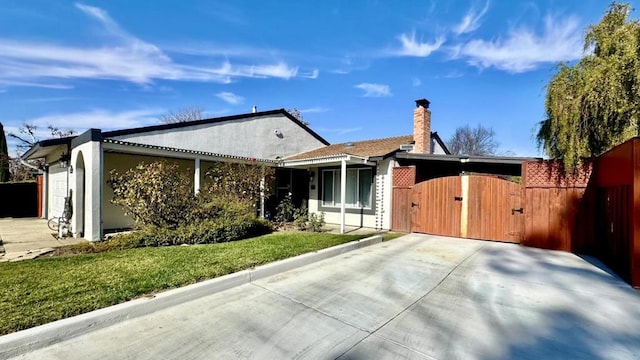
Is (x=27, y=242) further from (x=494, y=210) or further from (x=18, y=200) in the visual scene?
(x=494, y=210)

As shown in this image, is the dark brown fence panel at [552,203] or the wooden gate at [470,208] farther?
the wooden gate at [470,208]

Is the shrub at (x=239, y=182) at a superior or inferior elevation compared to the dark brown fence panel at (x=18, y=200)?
superior

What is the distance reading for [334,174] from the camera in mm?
13102

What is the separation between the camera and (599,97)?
7516 mm

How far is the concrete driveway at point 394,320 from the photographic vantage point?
3035 mm

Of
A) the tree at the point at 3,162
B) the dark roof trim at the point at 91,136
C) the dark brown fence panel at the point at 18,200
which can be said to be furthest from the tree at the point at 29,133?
the dark roof trim at the point at 91,136

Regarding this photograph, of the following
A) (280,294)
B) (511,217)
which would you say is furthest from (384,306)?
(511,217)

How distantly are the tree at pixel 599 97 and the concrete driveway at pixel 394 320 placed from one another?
370cm

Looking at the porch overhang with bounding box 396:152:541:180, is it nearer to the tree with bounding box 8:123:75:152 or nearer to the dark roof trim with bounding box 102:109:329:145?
the dark roof trim with bounding box 102:109:329:145

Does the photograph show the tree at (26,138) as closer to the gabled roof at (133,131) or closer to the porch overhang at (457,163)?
the gabled roof at (133,131)

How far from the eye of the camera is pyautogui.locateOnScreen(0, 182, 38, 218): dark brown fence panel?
53.3ft

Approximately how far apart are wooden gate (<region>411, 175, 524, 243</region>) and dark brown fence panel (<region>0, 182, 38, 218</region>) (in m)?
20.0

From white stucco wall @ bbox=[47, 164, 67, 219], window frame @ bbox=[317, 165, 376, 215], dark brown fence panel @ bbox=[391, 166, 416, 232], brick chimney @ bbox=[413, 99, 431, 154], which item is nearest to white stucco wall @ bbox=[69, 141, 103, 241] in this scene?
white stucco wall @ bbox=[47, 164, 67, 219]

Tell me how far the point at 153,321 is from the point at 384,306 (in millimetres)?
2925
